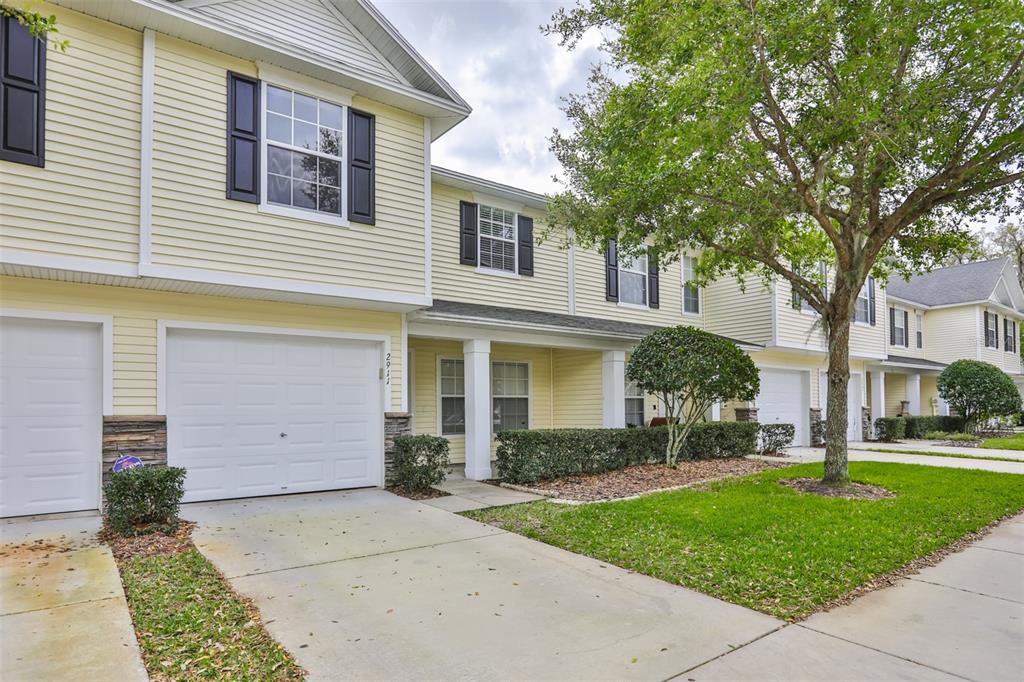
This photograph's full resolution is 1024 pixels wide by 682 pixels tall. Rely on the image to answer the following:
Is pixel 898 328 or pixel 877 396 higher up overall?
pixel 898 328

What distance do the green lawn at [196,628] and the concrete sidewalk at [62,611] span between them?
0.35 feet

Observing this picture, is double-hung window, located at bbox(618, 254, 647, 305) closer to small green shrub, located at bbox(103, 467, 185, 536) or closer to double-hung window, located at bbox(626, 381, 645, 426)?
double-hung window, located at bbox(626, 381, 645, 426)

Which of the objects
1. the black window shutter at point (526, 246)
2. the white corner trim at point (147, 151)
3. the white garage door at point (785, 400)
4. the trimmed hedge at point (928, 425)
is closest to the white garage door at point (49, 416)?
the white corner trim at point (147, 151)

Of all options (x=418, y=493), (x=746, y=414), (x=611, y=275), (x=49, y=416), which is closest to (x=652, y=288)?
(x=611, y=275)

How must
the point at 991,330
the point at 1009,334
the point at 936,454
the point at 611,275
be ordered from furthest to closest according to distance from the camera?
the point at 1009,334
the point at 991,330
the point at 611,275
the point at 936,454

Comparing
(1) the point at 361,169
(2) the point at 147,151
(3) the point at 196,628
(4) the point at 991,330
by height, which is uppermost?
(1) the point at 361,169

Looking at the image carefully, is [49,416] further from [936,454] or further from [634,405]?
[936,454]

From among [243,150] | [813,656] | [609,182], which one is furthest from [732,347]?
[243,150]

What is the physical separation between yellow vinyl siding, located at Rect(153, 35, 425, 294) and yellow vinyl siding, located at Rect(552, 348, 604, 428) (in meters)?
5.85

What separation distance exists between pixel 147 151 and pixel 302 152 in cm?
189

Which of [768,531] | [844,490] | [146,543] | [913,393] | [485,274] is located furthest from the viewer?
[913,393]

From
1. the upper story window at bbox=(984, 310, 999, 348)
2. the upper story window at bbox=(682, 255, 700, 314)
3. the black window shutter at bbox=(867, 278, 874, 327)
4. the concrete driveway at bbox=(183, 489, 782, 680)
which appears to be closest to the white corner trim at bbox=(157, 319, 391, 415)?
the concrete driveway at bbox=(183, 489, 782, 680)

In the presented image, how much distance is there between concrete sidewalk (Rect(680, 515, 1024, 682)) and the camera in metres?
3.38

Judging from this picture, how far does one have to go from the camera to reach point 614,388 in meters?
12.6
